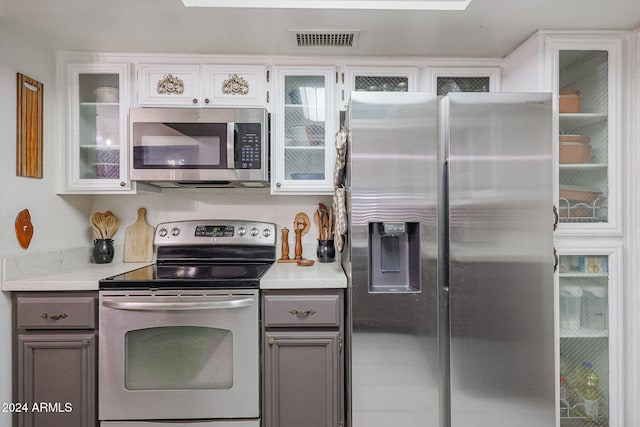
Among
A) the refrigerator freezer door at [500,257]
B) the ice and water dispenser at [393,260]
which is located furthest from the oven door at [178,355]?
the refrigerator freezer door at [500,257]

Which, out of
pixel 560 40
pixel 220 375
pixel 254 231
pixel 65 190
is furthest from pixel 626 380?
pixel 65 190

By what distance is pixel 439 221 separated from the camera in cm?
160

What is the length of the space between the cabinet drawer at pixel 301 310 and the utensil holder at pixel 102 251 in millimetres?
1173

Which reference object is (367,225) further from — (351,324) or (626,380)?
(626,380)

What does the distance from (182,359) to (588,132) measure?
2.29 m

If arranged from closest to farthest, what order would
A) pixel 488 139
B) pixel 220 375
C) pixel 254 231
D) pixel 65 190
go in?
pixel 488 139 < pixel 220 375 < pixel 65 190 < pixel 254 231

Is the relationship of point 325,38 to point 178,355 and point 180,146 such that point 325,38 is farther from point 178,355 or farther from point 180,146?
point 178,355

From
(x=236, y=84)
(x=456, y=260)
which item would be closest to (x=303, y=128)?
(x=236, y=84)

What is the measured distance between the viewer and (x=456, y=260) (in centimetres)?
158

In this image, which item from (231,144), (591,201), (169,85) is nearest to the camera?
(591,201)

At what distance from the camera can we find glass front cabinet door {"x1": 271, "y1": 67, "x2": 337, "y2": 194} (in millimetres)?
2062

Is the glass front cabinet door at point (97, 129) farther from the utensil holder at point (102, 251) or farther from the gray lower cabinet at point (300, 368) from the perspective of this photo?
the gray lower cabinet at point (300, 368)

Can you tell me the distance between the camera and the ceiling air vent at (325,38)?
5.98ft

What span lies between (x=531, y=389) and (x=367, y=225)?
104cm
